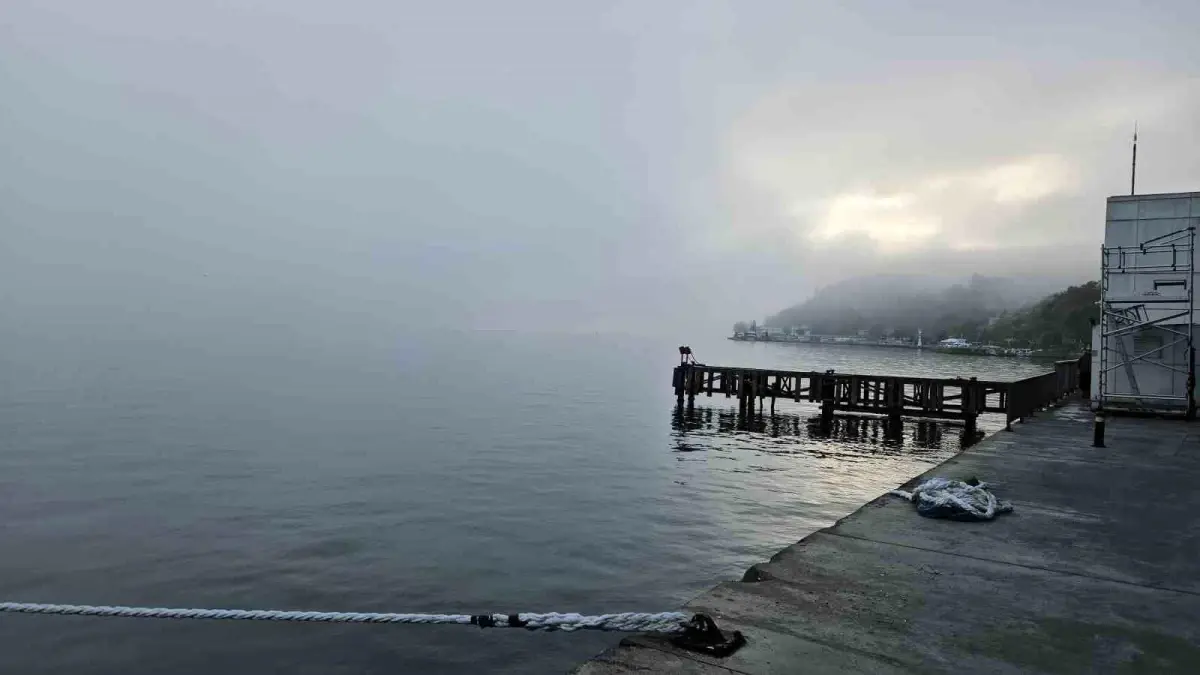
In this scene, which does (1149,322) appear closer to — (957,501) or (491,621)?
(957,501)

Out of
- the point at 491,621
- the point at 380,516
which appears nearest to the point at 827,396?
the point at 380,516

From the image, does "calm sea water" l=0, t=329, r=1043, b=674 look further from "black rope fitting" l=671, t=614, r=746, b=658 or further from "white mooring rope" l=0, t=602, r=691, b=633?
"black rope fitting" l=671, t=614, r=746, b=658

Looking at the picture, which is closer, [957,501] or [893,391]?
[957,501]

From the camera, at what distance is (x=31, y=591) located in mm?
10461

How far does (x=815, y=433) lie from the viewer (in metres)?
30.7

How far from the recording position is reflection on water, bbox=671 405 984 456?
1049 inches

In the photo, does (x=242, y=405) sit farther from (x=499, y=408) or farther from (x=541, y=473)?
(x=541, y=473)

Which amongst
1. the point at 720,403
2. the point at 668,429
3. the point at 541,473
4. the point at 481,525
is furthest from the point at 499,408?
the point at 481,525

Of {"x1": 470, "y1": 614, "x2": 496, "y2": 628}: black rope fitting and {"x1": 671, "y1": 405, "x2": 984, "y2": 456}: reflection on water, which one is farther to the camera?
{"x1": 671, "y1": 405, "x2": 984, "y2": 456}: reflection on water

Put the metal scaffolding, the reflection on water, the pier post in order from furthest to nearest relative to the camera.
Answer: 1. the pier post
2. the reflection on water
3. the metal scaffolding

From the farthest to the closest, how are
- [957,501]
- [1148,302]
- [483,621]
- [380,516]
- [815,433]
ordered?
[815,433] < [1148,302] < [380,516] < [957,501] < [483,621]

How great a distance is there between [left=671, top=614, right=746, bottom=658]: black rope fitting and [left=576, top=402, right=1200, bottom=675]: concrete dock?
0.27 feet

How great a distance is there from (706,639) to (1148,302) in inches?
860

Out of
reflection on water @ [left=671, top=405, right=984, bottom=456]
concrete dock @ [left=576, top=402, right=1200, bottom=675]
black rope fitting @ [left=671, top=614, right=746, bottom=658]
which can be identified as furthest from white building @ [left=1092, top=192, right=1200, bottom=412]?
black rope fitting @ [left=671, top=614, right=746, bottom=658]
